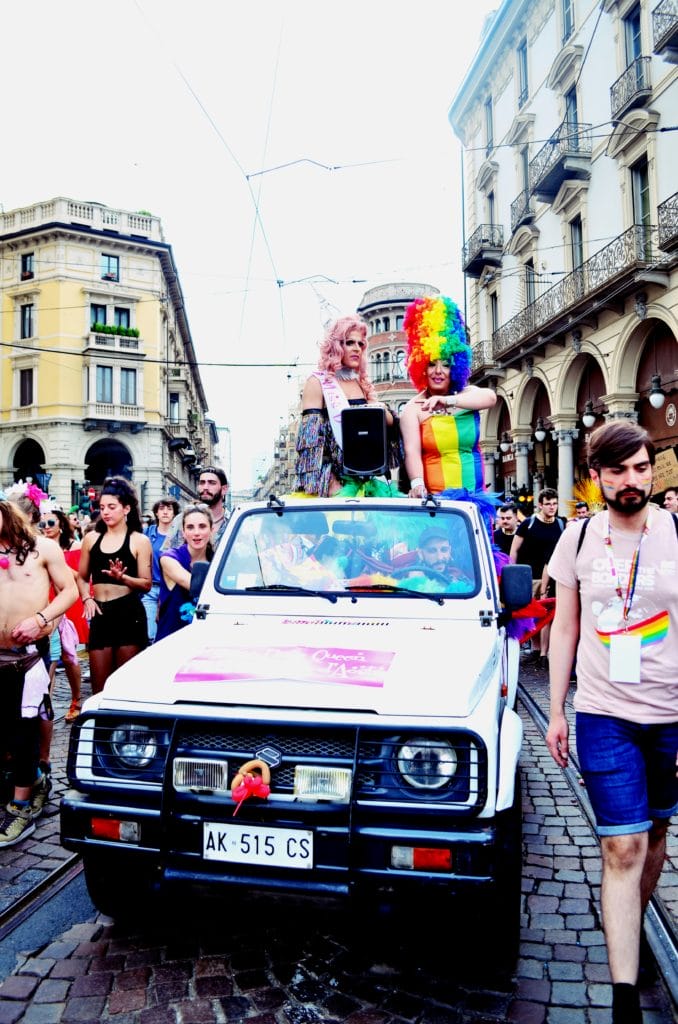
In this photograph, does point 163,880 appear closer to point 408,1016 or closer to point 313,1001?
point 313,1001

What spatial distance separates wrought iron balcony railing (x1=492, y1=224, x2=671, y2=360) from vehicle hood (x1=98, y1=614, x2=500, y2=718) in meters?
15.3

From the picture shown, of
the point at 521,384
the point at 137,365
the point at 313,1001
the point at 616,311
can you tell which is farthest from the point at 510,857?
the point at 137,365

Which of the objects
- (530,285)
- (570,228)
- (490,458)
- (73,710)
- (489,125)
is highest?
(489,125)

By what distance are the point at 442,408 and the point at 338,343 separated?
0.82 metres

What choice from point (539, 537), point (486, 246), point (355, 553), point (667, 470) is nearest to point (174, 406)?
point (486, 246)

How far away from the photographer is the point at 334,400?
211 inches

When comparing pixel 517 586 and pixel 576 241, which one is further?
pixel 576 241

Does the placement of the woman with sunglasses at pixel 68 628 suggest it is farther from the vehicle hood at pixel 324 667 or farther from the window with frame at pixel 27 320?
the window with frame at pixel 27 320

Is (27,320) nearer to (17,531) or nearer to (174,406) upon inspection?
(174,406)

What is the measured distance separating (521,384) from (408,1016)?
954 inches

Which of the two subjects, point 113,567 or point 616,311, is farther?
point 616,311

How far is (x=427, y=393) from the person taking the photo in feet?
18.6

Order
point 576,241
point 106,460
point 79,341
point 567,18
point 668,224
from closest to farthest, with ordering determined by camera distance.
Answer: point 668,224 → point 567,18 → point 576,241 → point 79,341 → point 106,460

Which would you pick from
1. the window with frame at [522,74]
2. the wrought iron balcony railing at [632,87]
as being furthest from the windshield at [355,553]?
the window with frame at [522,74]
